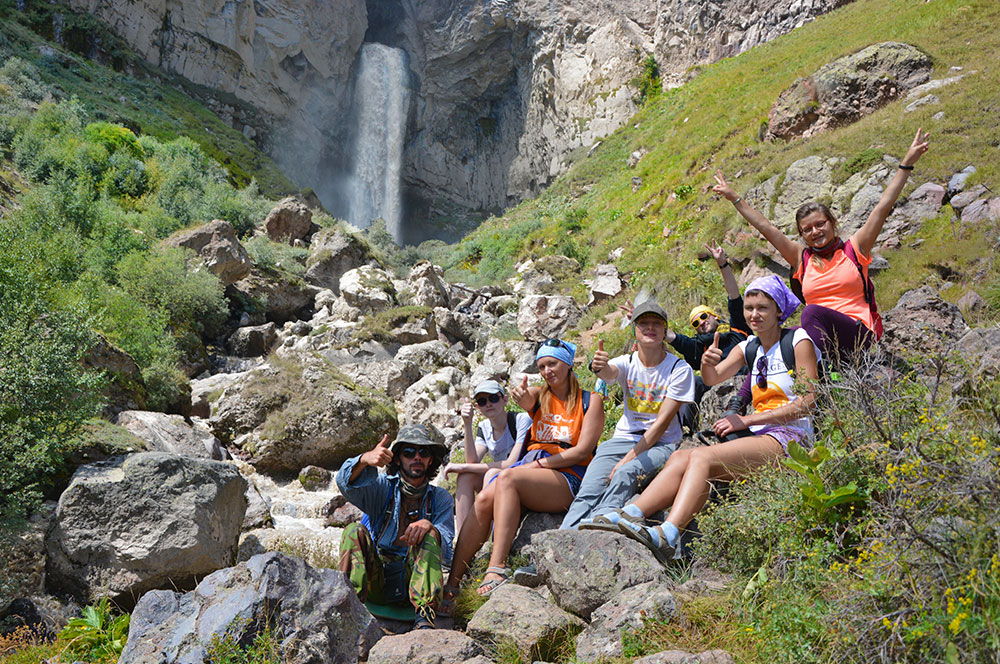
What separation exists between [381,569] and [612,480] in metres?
1.70

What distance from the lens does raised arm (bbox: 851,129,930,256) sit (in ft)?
13.5

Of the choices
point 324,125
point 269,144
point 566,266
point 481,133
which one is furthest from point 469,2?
point 566,266

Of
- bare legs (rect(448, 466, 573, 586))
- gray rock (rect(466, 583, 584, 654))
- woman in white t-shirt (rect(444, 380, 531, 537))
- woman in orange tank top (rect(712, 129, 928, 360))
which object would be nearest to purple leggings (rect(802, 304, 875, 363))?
woman in orange tank top (rect(712, 129, 928, 360))

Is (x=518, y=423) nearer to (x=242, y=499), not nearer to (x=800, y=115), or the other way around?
(x=242, y=499)

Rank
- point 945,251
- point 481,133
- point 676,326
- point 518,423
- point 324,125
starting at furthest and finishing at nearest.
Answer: point 481,133 → point 324,125 → point 676,326 → point 945,251 → point 518,423

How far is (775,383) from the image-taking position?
12.7 feet

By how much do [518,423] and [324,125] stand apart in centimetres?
4261

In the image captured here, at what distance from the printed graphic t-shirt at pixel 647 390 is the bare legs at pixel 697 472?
1.89 ft

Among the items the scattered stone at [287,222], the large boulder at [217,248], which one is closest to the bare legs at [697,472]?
the large boulder at [217,248]

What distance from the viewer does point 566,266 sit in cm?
1734

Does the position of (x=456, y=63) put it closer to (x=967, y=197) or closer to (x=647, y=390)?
(x=967, y=197)

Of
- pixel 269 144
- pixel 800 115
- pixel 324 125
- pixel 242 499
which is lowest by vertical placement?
pixel 242 499

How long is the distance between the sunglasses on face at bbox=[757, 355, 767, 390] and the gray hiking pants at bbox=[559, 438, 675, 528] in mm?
743

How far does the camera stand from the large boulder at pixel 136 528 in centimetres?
498
